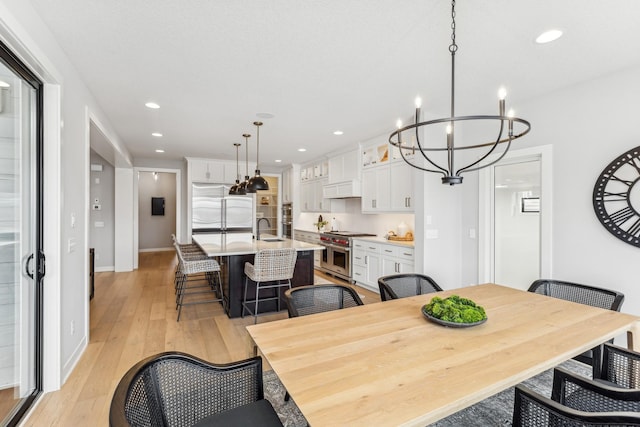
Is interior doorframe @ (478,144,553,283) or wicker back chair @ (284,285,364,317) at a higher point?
interior doorframe @ (478,144,553,283)

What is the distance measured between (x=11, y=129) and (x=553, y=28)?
11.5ft

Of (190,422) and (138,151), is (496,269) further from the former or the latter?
(138,151)

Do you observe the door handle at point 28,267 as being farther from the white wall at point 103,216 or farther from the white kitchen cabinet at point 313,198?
the white wall at point 103,216

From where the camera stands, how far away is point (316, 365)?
49.1 inches

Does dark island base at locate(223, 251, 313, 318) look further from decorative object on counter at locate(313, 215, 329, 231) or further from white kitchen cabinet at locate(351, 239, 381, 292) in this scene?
decorative object on counter at locate(313, 215, 329, 231)

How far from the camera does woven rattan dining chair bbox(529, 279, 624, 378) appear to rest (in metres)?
2.17

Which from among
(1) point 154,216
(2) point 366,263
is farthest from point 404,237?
(1) point 154,216

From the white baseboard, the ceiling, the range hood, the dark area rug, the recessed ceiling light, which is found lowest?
the dark area rug

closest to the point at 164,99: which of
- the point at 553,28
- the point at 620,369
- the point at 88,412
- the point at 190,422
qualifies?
the point at 88,412

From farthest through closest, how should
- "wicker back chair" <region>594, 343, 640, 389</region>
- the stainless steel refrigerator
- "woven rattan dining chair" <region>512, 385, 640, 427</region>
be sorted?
the stainless steel refrigerator < "wicker back chair" <region>594, 343, 640, 389</region> < "woven rattan dining chair" <region>512, 385, 640, 427</region>

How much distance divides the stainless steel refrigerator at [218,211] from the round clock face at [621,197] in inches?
255

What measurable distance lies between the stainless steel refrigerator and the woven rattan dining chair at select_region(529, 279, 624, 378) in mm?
6280

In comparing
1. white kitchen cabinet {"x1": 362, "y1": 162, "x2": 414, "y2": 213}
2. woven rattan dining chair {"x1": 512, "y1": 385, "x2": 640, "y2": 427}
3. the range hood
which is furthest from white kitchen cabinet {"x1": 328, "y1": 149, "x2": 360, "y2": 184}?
woven rattan dining chair {"x1": 512, "y1": 385, "x2": 640, "y2": 427}

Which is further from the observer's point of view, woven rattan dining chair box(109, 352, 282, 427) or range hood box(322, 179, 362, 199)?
range hood box(322, 179, 362, 199)
